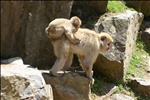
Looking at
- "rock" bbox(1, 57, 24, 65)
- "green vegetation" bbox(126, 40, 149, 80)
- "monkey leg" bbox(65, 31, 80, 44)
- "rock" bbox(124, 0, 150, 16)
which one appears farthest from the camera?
"rock" bbox(124, 0, 150, 16)

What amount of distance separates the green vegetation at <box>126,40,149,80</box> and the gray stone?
4.00 metres

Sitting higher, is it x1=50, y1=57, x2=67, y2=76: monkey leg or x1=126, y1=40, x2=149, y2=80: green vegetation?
x1=50, y1=57, x2=67, y2=76: monkey leg

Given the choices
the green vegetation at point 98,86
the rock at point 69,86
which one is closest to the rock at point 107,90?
the green vegetation at point 98,86

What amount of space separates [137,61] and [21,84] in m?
5.29

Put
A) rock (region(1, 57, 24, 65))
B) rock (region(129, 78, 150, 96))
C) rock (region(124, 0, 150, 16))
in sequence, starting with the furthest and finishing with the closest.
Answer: rock (region(124, 0, 150, 16)) → rock (region(129, 78, 150, 96)) → rock (region(1, 57, 24, 65))

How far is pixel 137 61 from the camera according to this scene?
10.2 metres

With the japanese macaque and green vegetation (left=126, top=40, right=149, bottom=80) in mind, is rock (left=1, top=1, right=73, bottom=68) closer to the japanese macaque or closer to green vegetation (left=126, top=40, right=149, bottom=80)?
the japanese macaque

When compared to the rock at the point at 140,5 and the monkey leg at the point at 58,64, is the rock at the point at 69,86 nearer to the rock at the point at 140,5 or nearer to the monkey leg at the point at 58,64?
the monkey leg at the point at 58,64

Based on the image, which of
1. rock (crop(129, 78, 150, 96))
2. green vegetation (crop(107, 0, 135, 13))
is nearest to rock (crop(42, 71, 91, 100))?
rock (crop(129, 78, 150, 96))

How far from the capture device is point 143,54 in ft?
35.1

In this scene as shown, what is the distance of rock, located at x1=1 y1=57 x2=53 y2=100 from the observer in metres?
5.64

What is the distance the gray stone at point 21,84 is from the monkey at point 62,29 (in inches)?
39.5

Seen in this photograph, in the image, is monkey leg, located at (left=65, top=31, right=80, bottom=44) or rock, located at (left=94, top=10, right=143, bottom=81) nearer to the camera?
monkey leg, located at (left=65, top=31, right=80, bottom=44)

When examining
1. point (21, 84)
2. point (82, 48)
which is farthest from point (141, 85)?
point (21, 84)
